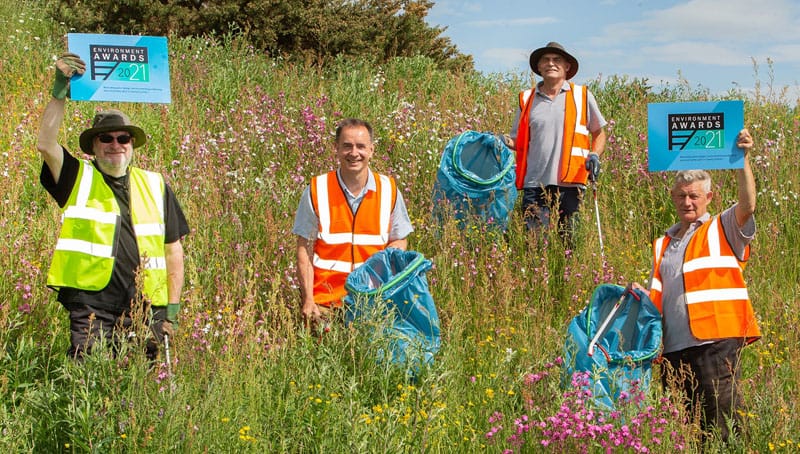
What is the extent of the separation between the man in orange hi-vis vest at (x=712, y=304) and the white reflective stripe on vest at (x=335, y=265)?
71.0 inches

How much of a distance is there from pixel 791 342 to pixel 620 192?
3193mm

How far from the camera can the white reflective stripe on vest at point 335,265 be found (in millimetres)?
4629

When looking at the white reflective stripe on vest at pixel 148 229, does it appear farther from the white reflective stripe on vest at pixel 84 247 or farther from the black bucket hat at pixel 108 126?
the black bucket hat at pixel 108 126

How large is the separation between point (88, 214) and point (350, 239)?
4.83 feet

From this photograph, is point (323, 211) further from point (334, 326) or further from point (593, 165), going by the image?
point (593, 165)

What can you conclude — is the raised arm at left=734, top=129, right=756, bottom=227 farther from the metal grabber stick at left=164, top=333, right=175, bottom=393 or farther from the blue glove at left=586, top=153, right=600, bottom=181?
the metal grabber stick at left=164, top=333, right=175, bottom=393

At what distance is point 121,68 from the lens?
4461mm

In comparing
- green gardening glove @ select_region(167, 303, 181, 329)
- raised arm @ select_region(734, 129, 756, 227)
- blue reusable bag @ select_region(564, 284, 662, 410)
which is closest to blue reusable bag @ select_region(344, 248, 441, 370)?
blue reusable bag @ select_region(564, 284, 662, 410)

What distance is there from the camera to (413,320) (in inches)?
167

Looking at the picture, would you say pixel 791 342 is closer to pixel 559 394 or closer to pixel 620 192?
pixel 559 394

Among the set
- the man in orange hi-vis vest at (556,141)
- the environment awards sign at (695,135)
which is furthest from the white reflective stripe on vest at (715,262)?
the man in orange hi-vis vest at (556,141)

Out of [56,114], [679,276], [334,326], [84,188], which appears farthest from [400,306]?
[56,114]

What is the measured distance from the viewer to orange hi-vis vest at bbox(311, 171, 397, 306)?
183 inches

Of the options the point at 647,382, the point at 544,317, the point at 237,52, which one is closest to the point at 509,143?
the point at 544,317
